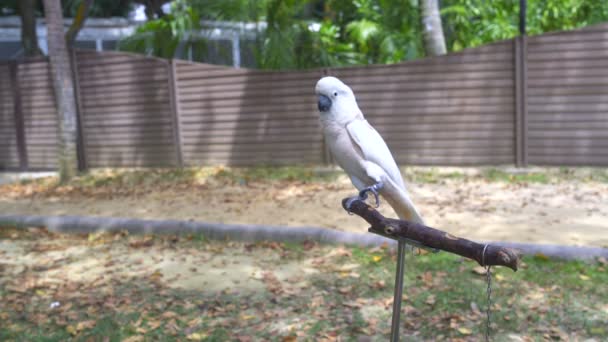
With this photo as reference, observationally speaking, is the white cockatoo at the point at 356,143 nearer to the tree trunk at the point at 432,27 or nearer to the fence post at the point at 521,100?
the fence post at the point at 521,100

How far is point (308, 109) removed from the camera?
8773 millimetres

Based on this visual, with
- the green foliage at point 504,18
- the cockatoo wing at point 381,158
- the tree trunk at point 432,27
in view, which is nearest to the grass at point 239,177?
the tree trunk at point 432,27

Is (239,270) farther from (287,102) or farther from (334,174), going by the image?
(287,102)

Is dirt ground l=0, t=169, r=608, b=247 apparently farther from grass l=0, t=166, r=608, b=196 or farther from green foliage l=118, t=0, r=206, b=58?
green foliage l=118, t=0, r=206, b=58

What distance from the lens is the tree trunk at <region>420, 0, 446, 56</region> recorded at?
28.6ft

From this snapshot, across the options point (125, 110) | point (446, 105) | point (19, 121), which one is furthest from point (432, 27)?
point (19, 121)

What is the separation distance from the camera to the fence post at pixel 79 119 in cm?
973

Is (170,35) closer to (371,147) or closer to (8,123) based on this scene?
(8,123)

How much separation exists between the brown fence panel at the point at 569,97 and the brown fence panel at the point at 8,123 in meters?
9.13

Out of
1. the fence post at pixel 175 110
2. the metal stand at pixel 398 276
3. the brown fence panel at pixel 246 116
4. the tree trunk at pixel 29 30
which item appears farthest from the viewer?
the tree trunk at pixel 29 30

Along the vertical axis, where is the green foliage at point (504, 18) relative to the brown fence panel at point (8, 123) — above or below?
above

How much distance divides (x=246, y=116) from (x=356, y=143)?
22.1 feet

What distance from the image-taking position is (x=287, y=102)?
8859mm

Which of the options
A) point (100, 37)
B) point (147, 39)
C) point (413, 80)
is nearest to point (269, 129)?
point (413, 80)
